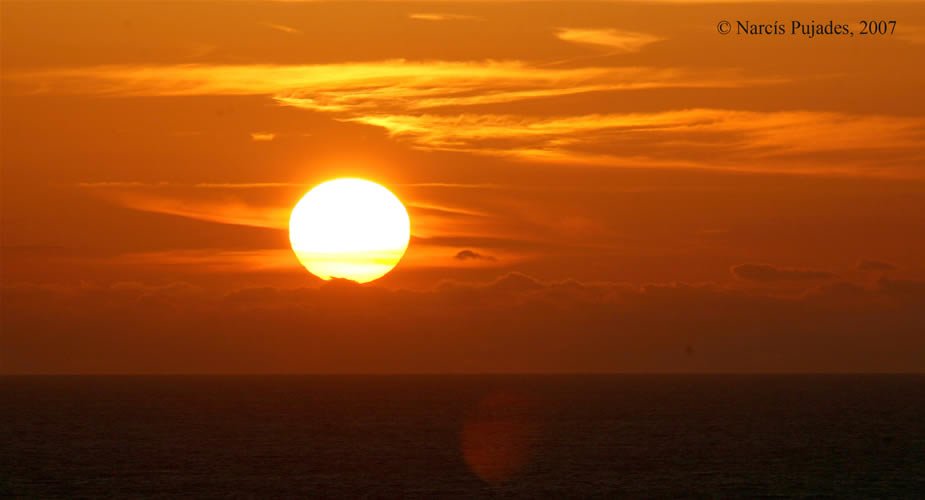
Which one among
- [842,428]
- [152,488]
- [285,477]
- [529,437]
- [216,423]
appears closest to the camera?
[152,488]

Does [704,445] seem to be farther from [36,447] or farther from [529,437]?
[36,447]

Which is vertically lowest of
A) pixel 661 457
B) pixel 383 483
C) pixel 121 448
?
pixel 383 483

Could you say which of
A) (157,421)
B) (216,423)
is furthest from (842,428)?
(157,421)

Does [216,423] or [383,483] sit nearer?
[383,483]

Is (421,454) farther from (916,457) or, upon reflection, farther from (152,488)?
(916,457)

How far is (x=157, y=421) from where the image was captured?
19188cm

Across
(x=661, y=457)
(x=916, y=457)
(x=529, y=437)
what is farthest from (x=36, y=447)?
(x=916, y=457)

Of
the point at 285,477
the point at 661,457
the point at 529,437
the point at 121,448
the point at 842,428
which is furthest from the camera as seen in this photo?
the point at 842,428

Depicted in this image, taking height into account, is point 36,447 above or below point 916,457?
above

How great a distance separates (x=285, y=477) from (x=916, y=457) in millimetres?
63982

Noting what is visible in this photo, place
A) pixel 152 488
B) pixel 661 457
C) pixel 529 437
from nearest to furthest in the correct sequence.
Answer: pixel 152 488
pixel 661 457
pixel 529 437

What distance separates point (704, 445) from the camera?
140 m

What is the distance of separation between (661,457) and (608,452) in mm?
7179

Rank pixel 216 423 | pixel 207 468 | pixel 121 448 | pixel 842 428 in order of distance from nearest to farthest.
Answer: pixel 207 468 → pixel 121 448 → pixel 842 428 → pixel 216 423
